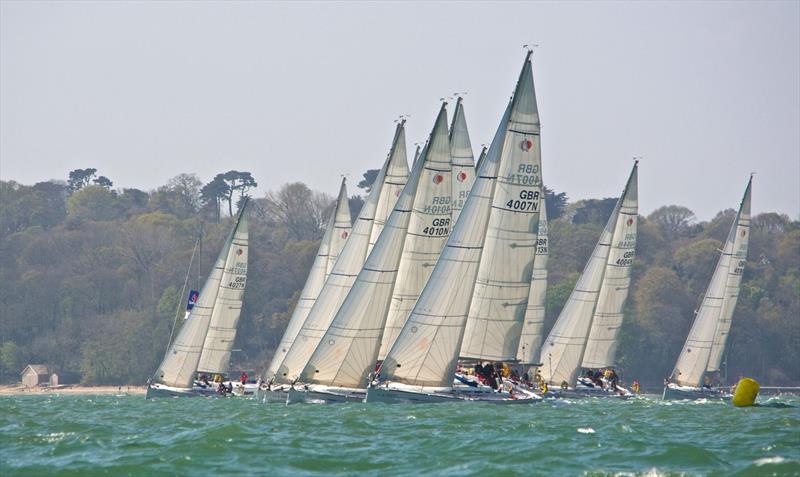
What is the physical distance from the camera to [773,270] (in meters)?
121

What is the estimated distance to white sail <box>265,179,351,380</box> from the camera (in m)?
60.0

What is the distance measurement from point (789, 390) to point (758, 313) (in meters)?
7.80

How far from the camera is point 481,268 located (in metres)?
47.9

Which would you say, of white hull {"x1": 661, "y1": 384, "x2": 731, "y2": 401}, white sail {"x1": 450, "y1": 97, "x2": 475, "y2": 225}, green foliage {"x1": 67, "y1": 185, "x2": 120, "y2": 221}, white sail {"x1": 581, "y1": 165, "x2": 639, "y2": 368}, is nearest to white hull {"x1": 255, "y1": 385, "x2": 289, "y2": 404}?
white sail {"x1": 450, "y1": 97, "x2": 475, "y2": 225}

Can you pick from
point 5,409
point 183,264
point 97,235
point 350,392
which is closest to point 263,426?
point 350,392

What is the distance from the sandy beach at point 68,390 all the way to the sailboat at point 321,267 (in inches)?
1231

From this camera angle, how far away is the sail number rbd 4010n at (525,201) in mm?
46841

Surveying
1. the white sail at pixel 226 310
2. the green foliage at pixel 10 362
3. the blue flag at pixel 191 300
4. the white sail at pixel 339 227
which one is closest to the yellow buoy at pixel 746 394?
the white sail at pixel 339 227

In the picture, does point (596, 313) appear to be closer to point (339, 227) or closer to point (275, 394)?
point (339, 227)

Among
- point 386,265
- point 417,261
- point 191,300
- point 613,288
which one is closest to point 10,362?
point 191,300

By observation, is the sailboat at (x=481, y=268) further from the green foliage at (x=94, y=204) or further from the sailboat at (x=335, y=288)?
the green foliage at (x=94, y=204)

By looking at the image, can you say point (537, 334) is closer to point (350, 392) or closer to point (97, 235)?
point (350, 392)

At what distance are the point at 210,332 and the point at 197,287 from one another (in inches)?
1470

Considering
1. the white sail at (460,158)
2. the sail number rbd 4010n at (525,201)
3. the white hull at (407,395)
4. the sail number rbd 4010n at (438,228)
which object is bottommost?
the white hull at (407,395)
